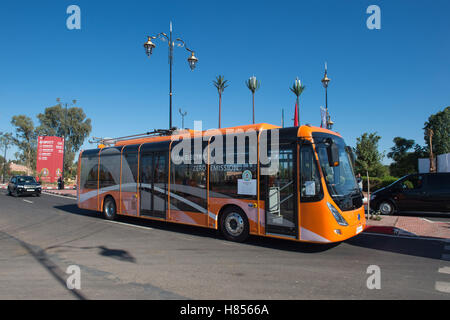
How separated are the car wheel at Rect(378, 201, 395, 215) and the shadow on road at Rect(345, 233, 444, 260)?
17.7 feet

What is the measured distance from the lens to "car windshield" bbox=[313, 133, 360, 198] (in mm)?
6605

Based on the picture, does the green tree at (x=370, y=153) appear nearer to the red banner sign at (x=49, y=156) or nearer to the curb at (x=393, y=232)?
the curb at (x=393, y=232)

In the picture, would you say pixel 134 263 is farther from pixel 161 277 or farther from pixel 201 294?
pixel 201 294

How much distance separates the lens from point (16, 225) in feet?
35.0

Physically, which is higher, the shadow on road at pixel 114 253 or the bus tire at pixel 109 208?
the bus tire at pixel 109 208

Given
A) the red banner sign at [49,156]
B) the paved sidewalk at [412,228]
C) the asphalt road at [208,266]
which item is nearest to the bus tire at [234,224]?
the asphalt road at [208,266]

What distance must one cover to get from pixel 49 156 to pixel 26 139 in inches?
1215

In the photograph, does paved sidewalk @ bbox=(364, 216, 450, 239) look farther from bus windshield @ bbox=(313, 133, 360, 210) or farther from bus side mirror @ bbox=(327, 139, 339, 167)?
bus side mirror @ bbox=(327, 139, 339, 167)

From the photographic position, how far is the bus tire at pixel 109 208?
11.7 metres

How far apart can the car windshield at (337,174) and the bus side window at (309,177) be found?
0.58 feet

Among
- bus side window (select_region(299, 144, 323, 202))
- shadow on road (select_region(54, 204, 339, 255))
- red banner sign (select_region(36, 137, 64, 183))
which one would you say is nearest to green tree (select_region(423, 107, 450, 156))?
shadow on road (select_region(54, 204, 339, 255))

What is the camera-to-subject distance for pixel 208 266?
5.76 metres
